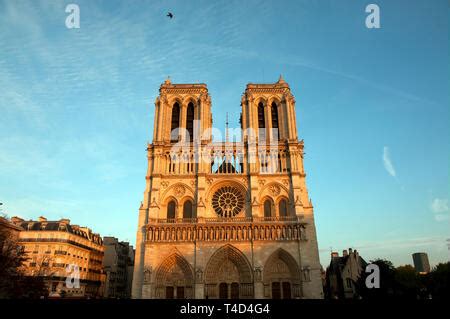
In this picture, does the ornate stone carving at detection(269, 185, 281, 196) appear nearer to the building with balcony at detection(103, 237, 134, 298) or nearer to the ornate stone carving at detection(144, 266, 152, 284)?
the ornate stone carving at detection(144, 266, 152, 284)

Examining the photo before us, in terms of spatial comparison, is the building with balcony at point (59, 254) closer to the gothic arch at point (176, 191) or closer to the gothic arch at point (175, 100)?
the gothic arch at point (176, 191)

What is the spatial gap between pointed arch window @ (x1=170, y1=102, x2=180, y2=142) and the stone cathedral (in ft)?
0.40

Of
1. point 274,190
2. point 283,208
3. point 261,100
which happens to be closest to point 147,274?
point 283,208

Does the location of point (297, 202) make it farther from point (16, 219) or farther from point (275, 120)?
point (16, 219)

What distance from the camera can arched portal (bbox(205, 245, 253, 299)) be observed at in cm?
3198

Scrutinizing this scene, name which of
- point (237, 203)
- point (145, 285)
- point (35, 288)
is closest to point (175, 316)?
point (35, 288)

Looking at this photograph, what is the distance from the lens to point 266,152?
124 ft

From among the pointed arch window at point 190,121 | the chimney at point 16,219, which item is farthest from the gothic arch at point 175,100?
the chimney at point 16,219

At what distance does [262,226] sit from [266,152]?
29.0 feet

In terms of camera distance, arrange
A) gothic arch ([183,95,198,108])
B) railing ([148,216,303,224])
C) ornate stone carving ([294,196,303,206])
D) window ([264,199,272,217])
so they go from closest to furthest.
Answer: railing ([148,216,303,224]), ornate stone carving ([294,196,303,206]), window ([264,199,272,217]), gothic arch ([183,95,198,108])

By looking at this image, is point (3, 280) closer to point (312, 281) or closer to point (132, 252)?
point (312, 281)

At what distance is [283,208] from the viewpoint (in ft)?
117

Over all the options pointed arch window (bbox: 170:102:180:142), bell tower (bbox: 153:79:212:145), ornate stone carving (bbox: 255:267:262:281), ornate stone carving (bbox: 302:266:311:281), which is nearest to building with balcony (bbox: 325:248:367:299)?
ornate stone carving (bbox: 302:266:311:281)

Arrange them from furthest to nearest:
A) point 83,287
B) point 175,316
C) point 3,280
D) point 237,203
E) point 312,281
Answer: point 83,287, point 237,203, point 312,281, point 3,280, point 175,316
